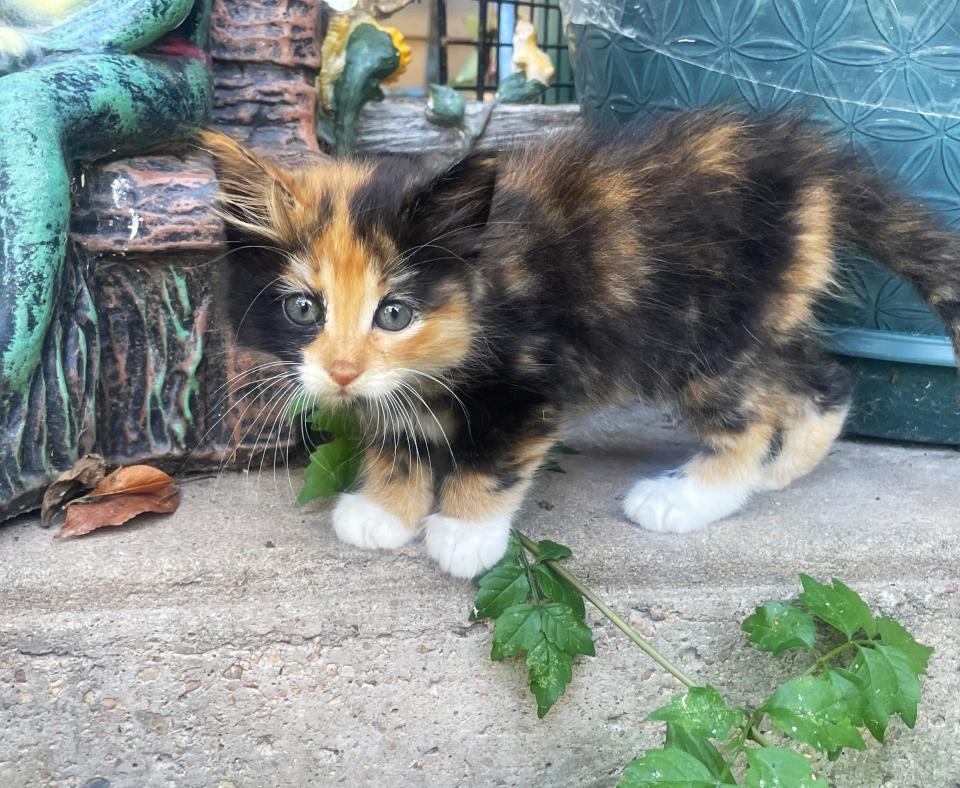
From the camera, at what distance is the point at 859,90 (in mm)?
1627

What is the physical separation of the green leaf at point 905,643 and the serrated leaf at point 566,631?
435 mm

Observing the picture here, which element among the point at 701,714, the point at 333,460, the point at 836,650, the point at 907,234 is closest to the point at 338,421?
the point at 333,460

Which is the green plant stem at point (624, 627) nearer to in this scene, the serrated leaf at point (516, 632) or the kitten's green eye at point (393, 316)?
the serrated leaf at point (516, 632)

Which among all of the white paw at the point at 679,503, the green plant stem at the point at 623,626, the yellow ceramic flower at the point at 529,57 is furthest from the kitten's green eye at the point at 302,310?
the yellow ceramic flower at the point at 529,57

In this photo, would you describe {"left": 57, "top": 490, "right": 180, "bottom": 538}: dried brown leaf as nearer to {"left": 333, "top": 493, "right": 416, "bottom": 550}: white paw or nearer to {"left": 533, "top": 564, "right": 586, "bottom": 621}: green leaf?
{"left": 333, "top": 493, "right": 416, "bottom": 550}: white paw

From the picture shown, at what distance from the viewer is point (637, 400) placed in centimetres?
165

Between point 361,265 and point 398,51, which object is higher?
point 398,51

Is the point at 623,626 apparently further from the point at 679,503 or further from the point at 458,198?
the point at 458,198

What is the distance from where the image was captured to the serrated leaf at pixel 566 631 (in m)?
1.29

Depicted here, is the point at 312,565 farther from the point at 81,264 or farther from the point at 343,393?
the point at 81,264

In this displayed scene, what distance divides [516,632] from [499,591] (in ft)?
0.26

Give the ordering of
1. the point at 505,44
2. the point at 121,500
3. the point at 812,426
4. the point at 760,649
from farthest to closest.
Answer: the point at 505,44, the point at 812,426, the point at 121,500, the point at 760,649

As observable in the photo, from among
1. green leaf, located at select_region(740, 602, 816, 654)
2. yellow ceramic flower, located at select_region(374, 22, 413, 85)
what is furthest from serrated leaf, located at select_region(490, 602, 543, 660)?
yellow ceramic flower, located at select_region(374, 22, 413, 85)

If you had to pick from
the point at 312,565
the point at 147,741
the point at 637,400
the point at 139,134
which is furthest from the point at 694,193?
the point at 147,741
